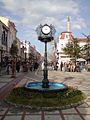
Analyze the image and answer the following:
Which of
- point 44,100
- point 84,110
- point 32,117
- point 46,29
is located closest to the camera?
point 32,117

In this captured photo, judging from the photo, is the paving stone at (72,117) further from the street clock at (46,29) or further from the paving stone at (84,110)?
the street clock at (46,29)

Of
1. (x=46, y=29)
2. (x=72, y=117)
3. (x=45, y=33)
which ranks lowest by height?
(x=72, y=117)

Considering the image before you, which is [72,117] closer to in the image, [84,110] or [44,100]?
[84,110]

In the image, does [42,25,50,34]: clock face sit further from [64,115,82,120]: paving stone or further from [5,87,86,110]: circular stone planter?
[64,115,82,120]: paving stone

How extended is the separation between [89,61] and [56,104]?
1928 inches

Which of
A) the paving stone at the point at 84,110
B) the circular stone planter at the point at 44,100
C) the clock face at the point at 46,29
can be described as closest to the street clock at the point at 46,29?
the clock face at the point at 46,29

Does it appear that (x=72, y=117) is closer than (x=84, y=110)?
Yes

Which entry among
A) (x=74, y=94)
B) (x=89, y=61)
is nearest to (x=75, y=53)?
(x=89, y=61)

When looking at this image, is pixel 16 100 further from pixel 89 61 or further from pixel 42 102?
pixel 89 61

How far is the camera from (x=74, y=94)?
33.6 feet

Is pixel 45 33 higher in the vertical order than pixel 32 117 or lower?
higher

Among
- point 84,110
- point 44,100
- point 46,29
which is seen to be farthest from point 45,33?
point 84,110

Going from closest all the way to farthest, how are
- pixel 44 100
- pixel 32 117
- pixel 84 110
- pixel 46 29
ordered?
pixel 32 117
pixel 84 110
pixel 44 100
pixel 46 29

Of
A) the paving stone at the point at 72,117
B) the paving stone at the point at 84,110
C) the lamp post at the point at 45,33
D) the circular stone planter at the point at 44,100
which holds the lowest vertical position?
the paving stone at the point at 72,117
